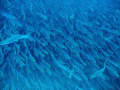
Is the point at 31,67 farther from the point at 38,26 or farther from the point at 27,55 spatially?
the point at 38,26

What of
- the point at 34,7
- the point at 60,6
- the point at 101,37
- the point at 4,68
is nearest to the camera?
the point at 4,68

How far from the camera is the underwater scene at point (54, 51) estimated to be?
4133mm

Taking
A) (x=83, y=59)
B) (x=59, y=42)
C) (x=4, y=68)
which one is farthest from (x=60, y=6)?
(x=4, y=68)

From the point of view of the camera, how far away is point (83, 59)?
480 centimetres

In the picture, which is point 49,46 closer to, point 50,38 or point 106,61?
point 50,38

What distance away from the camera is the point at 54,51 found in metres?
4.64

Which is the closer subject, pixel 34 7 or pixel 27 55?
pixel 27 55

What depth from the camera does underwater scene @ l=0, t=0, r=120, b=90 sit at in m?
4.13

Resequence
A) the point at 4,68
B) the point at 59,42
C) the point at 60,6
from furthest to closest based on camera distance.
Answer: the point at 60,6 → the point at 59,42 → the point at 4,68

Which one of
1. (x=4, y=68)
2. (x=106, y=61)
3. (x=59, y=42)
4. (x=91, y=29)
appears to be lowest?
(x=4, y=68)

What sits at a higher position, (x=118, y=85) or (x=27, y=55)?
(x=118, y=85)

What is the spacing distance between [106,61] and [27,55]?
2501mm

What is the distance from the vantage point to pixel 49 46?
462 cm

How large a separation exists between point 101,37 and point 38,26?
2.25 m
